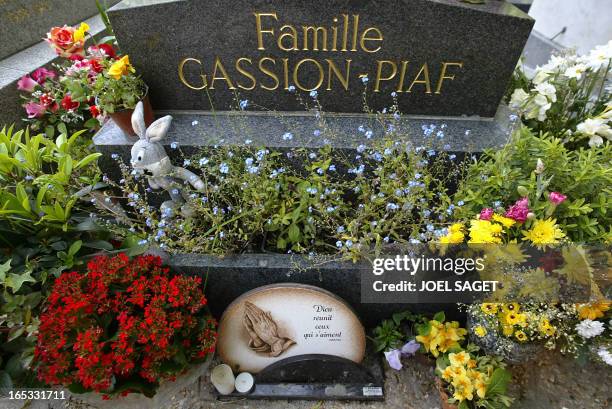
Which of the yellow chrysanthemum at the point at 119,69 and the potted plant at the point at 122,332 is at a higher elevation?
the yellow chrysanthemum at the point at 119,69

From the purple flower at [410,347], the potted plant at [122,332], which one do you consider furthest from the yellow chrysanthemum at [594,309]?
the potted plant at [122,332]

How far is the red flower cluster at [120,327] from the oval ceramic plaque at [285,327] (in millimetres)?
205

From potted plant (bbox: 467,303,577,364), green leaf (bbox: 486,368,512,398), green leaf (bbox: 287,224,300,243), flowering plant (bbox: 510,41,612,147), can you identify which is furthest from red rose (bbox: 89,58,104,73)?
green leaf (bbox: 486,368,512,398)

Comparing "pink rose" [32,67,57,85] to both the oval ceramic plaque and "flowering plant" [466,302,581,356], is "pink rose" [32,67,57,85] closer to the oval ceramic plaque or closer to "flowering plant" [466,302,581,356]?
the oval ceramic plaque

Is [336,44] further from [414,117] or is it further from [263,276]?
[263,276]

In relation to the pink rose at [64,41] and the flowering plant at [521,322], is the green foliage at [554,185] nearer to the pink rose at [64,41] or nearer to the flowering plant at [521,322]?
the flowering plant at [521,322]

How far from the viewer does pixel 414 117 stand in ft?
8.23

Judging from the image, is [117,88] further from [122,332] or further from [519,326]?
[519,326]

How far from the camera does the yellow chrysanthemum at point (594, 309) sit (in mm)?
1800

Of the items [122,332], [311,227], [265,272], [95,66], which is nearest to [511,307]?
[311,227]

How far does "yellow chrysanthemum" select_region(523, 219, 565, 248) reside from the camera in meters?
1.70

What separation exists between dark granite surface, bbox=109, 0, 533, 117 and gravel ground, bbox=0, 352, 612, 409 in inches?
60.6

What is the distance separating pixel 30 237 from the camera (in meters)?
2.05

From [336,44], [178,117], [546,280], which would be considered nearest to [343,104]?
[336,44]
